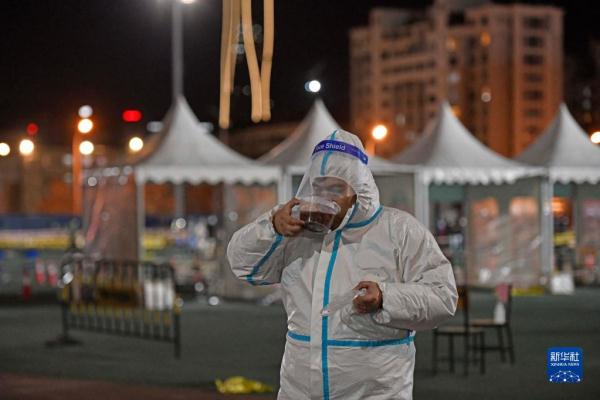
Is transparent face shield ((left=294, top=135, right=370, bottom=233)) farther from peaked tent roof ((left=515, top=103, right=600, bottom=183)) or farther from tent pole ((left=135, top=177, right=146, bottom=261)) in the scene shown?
peaked tent roof ((left=515, top=103, right=600, bottom=183))

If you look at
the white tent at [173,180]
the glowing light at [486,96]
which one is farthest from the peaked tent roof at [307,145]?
the glowing light at [486,96]

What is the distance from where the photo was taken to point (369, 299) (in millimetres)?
4102

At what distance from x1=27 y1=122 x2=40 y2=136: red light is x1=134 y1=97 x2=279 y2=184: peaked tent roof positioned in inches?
342

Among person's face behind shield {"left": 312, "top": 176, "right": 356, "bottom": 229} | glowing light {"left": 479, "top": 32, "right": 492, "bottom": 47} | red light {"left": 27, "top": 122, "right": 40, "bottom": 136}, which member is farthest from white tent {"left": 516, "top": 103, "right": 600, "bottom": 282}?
glowing light {"left": 479, "top": 32, "right": 492, "bottom": 47}

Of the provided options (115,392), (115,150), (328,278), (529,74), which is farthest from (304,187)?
(529,74)

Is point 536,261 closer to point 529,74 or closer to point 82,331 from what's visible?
point 82,331

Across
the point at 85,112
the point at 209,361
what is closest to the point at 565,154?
the point at 85,112

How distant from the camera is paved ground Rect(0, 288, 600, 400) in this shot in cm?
1059

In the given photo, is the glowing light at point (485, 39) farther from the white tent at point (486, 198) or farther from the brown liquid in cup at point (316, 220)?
the brown liquid in cup at point (316, 220)

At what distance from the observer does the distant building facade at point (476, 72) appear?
144 m

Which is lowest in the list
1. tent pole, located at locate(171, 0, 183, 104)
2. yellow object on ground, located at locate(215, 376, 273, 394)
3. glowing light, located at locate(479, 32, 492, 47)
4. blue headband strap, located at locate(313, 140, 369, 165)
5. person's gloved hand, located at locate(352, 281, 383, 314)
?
yellow object on ground, located at locate(215, 376, 273, 394)

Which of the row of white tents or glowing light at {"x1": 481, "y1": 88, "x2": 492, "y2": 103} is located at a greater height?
glowing light at {"x1": 481, "y1": 88, "x2": 492, "y2": 103}

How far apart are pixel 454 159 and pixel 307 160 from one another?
3.53 meters

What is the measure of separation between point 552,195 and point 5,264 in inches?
519
